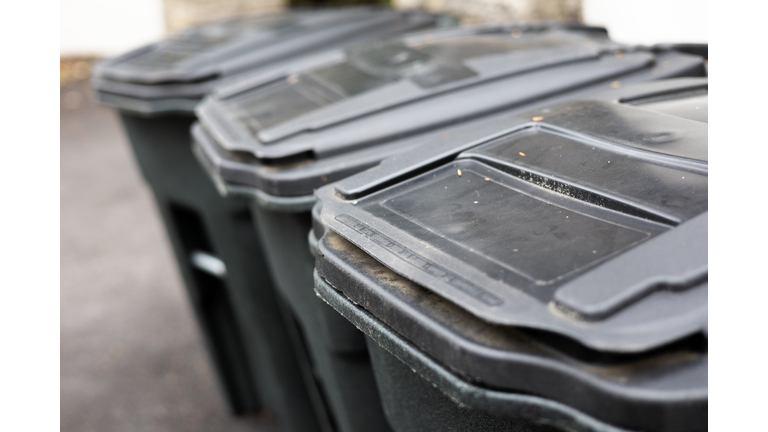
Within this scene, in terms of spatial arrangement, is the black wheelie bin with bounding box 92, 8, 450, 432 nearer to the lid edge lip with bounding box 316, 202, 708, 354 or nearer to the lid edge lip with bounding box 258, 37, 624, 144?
the lid edge lip with bounding box 258, 37, 624, 144

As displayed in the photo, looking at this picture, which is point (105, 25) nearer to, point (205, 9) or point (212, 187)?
point (205, 9)

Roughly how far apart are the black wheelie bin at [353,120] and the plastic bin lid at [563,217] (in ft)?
0.77

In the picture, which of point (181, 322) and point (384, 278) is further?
point (181, 322)

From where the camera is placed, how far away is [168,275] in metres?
4.62

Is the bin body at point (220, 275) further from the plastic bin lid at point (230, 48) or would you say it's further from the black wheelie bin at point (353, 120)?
the black wheelie bin at point (353, 120)

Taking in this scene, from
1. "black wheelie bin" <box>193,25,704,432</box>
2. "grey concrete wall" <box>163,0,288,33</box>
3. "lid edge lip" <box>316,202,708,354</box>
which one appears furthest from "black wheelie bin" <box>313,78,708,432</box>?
"grey concrete wall" <box>163,0,288,33</box>

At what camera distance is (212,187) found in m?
2.39

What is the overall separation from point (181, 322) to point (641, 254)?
12.0ft

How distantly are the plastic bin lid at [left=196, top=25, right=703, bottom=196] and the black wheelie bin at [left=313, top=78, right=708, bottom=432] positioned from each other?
0.25m

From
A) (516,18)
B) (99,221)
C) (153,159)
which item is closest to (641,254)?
(153,159)

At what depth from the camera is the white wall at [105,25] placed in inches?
420

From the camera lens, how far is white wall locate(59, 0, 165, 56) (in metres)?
10.7

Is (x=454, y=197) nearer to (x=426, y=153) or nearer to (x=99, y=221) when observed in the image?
(x=426, y=153)

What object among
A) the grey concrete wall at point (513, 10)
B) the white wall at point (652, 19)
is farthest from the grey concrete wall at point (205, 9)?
the white wall at point (652, 19)
